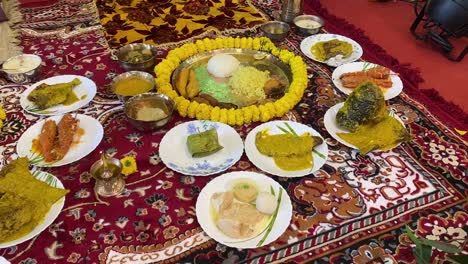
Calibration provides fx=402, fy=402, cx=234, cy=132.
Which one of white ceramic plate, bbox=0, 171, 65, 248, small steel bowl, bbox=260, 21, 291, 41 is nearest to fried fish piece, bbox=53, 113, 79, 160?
white ceramic plate, bbox=0, 171, 65, 248

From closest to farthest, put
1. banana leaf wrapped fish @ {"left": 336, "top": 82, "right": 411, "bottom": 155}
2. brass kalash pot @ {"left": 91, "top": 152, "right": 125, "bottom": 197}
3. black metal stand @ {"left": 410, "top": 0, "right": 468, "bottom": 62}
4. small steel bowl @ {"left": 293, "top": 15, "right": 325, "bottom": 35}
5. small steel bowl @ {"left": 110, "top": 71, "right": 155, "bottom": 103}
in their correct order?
brass kalash pot @ {"left": 91, "top": 152, "right": 125, "bottom": 197}, banana leaf wrapped fish @ {"left": 336, "top": 82, "right": 411, "bottom": 155}, small steel bowl @ {"left": 110, "top": 71, "right": 155, "bottom": 103}, black metal stand @ {"left": 410, "top": 0, "right": 468, "bottom": 62}, small steel bowl @ {"left": 293, "top": 15, "right": 325, "bottom": 35}

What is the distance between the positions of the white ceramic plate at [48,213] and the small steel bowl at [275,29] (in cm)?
151

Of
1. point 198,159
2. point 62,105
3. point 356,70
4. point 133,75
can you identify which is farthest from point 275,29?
point 62,105

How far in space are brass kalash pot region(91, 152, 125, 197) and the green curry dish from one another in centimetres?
99

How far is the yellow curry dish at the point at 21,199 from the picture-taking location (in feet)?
4.34

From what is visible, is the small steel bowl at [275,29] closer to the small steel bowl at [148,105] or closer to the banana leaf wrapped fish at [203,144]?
the small steel bowl at [148,105]

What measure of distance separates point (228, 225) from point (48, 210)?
637 millimetres

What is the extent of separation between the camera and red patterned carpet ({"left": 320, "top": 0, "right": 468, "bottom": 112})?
228cm

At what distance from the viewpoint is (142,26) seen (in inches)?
105

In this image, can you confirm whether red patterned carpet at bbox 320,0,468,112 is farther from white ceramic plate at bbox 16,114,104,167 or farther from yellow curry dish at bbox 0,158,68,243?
yellow curry dish at bbox 0,158,68,243

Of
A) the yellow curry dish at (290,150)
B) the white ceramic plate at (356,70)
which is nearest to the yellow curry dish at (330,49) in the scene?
the white ceramic plate at (356,70)

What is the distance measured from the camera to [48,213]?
1405 mm

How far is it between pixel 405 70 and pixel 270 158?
3.82ft

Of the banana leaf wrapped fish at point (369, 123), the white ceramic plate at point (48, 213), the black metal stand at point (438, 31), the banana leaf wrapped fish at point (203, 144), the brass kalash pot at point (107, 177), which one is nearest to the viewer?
the white ceramic plate at point (48, 213)
